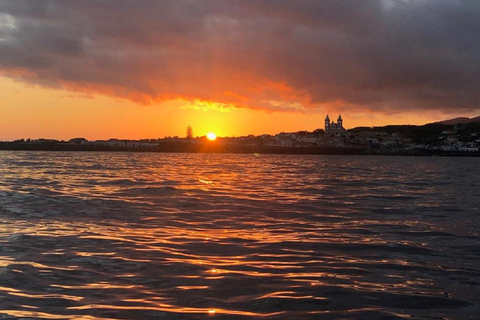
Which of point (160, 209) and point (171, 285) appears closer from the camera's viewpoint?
point (171, 285)

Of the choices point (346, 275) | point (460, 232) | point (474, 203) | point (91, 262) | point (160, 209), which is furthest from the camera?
point (474, 203)

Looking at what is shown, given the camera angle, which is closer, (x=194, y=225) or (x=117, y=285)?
(x=117, y=285)

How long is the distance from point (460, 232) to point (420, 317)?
8.25 m

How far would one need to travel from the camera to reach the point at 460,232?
1374 cm

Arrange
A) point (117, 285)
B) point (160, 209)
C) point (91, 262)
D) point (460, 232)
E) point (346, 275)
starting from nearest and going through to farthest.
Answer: point (117, 285) → point (346, 275) → point (91, 262) → point (460, 232) → point (160, 209)

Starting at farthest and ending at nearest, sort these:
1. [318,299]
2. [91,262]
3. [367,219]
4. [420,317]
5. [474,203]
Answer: [474,203]
[367,219]
[91,262]
[318,299]
[420,317]

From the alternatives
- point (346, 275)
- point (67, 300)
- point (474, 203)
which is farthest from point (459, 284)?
point (474, 203)

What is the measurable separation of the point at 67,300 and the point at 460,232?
37.9 ft

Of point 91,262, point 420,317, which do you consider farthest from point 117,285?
point 420,317

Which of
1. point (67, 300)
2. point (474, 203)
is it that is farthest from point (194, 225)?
point (474, 203)

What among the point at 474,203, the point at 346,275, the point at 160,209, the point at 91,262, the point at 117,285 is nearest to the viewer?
the point at 117,285

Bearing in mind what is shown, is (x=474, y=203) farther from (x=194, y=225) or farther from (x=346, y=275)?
(x=346, y=275)

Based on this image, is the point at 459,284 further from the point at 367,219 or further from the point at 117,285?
the point at 367,219

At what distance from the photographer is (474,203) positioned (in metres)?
22.4
